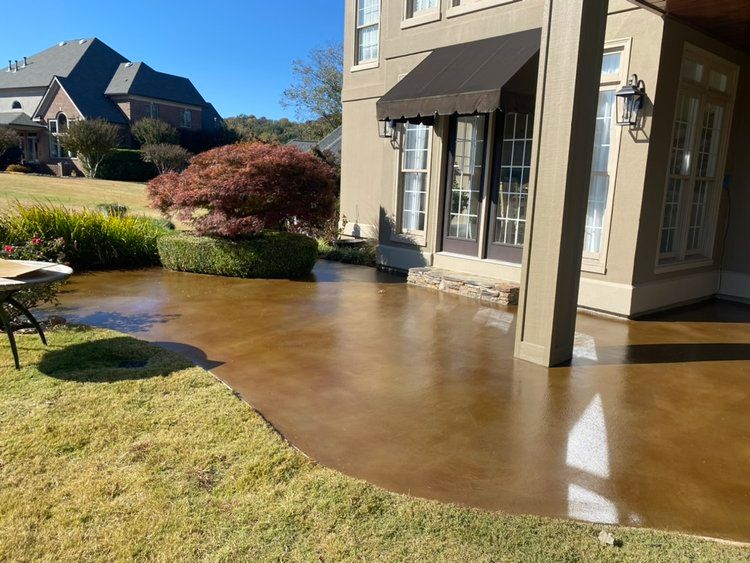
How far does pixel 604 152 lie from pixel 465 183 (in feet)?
9.21

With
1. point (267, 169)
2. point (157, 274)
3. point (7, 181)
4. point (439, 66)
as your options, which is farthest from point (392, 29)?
point (7, 181)

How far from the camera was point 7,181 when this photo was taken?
29.4 m

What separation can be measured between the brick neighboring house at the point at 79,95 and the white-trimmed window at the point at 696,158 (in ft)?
144

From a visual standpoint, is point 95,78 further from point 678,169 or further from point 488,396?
point 488,396

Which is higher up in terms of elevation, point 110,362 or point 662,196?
point 662,196

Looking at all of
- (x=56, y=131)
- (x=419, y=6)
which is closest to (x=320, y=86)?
(x=56, y=131)

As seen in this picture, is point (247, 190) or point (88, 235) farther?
point (88, 235)

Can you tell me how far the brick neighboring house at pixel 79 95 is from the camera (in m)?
44.1

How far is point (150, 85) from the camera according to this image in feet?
153

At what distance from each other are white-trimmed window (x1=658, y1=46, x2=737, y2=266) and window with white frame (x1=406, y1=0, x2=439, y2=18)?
5148mm

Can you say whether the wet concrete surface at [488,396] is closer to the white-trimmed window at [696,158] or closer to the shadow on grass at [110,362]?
the shadow on grass at [110,362]

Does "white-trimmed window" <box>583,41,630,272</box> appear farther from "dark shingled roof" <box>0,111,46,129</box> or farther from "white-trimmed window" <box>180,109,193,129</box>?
"white-trimmed window" <box>180,109,193,129</box>

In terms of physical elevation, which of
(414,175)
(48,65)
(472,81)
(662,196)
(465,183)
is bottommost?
(662,196)

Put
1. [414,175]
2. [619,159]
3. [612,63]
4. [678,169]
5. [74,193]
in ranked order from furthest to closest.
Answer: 1. [74,193]
2. [414,175]
3. [678,169]
4. [612,63]
5. [619,159]
